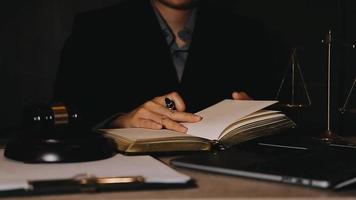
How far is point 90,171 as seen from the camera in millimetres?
787

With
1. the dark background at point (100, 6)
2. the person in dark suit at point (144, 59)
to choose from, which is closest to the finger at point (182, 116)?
the person in dark suit at point (144, 59)

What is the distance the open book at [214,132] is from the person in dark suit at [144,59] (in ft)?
2.41

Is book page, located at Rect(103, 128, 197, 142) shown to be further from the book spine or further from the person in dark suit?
the person in dark suit

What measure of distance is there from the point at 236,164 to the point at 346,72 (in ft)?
4.83

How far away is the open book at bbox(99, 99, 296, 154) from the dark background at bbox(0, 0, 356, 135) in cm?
91

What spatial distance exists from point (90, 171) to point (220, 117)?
15.9 inches

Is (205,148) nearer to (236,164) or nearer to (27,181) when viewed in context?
(236,164)

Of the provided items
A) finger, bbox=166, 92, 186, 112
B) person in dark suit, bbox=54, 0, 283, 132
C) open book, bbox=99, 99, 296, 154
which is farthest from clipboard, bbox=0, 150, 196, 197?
person in dark suit, bbox=54, 0, 283, 132

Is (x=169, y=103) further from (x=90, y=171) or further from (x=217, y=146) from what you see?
(x=90, y=171)

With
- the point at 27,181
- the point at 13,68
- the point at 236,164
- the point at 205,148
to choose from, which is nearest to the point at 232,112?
the point at 205,148

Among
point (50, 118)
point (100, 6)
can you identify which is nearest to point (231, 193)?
point (50, 118)

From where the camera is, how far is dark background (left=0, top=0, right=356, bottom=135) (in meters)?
2.00

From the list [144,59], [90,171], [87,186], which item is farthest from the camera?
[144,59]

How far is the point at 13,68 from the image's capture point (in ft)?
6.58
